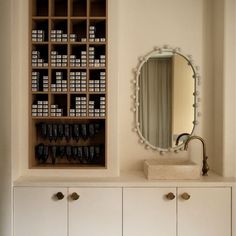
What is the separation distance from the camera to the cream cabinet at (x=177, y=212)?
2.08 m

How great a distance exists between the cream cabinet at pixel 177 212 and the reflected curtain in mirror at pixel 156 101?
0.55 meters

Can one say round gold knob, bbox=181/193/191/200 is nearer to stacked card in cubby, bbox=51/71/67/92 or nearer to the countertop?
the countertop

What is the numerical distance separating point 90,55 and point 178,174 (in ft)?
3.45

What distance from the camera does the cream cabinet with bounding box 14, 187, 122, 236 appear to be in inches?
82.1

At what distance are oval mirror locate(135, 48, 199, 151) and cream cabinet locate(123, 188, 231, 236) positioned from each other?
533mm

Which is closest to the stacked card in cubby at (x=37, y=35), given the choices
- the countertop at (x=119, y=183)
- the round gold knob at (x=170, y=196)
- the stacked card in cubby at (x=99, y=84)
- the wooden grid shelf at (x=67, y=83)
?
the wooden grid shelf at (x=67, y=83)

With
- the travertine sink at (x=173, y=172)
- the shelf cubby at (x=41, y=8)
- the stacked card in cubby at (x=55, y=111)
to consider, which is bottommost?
the travertine sink at (x=173, y=172)

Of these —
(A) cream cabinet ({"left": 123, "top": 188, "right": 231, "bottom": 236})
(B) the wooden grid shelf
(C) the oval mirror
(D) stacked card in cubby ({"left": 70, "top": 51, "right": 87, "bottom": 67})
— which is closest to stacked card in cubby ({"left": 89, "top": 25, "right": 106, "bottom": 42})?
(B) the wooden grid shelf

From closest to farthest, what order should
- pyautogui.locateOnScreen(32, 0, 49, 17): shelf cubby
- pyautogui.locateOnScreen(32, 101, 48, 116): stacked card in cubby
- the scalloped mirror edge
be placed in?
pyautogui.locateOnScreen(32, 101, 48, 116): stacked card in cubby
pyautogui.locateOnScreen(32, 0, 49, 17): shelf cubby
the scalloped mirror edge

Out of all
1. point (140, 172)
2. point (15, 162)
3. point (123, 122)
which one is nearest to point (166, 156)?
point (140, 172)

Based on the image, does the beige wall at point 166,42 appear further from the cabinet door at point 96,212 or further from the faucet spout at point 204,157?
the cabinet door at point 96,212

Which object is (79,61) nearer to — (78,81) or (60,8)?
(78,81)

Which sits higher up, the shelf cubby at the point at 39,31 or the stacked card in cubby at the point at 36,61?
the shelf cubby at the point at 39,31

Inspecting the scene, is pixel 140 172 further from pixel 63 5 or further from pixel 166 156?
pixel 63 5
